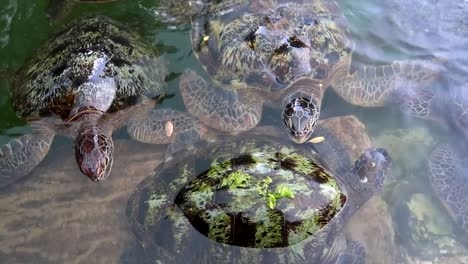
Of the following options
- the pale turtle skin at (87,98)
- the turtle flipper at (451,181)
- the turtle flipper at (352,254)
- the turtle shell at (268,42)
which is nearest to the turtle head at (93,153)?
the pale turtle skin at (87,98)

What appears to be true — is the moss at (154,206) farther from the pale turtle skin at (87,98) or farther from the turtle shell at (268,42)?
the turtle shell at (268,42)

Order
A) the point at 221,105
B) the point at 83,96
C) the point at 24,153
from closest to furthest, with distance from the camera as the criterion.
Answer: the point at 83,96 → the point at 24,153 → the point at 221,105

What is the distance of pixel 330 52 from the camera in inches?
198

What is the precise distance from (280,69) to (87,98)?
77.7 inches

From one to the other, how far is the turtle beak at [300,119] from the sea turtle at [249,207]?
0.19 meters

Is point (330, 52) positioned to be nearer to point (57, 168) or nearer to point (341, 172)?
point (341, 172)

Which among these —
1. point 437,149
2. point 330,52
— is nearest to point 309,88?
point 330,52

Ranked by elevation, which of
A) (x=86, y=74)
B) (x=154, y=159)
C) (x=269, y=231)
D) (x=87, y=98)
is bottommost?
(x=154, y=159)

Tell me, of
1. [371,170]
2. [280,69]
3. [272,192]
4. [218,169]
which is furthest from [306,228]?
[280,69]

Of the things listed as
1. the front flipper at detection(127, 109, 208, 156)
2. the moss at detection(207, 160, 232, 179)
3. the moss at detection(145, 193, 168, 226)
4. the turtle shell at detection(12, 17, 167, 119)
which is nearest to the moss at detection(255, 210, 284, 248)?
the moss at detection(207, 160, 232, 179)

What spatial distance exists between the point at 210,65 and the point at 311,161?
1.70 metres

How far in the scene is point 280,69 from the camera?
4.78 metres

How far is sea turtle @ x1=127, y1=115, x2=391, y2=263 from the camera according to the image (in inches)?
140

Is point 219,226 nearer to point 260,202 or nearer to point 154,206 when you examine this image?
point 260,202
